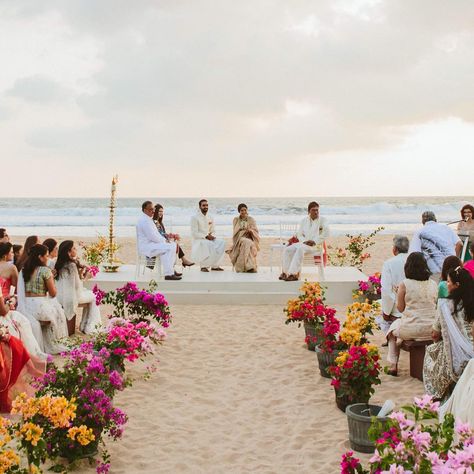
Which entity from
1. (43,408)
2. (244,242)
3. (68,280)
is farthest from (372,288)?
(43,408)

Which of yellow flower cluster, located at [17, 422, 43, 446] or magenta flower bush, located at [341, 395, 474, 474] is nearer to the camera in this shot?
magenta flower bush, located at [341, 395, 474, 474]

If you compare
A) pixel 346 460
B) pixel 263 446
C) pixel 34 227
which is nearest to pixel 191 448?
pixel 263 446

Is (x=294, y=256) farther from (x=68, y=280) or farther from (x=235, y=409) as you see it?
(x=235, y=409)

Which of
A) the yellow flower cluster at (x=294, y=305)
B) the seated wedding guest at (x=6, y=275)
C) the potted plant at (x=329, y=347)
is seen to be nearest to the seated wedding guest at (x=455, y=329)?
the potted plant at (x=329, y=347)

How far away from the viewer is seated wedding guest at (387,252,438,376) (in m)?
5.64

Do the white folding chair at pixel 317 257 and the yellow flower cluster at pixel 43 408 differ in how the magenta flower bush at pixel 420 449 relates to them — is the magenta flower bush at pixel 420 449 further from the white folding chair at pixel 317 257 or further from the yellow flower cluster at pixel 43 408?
the white folding chair at pixel 317 257

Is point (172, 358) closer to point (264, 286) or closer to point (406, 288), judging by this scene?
point (406, 288)

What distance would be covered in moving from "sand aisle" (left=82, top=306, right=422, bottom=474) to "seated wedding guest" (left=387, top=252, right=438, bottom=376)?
21.2 inches

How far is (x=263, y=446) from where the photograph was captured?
172 inches

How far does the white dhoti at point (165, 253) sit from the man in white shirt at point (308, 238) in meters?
2.02

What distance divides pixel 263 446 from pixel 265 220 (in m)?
32.8

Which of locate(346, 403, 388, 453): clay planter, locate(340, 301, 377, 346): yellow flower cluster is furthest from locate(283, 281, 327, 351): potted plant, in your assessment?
locate(346, 403, 388, 453): clay planter

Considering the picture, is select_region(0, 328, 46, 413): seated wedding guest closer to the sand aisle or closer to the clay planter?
the sand aisle

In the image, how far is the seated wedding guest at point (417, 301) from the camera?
5641 millimetres
